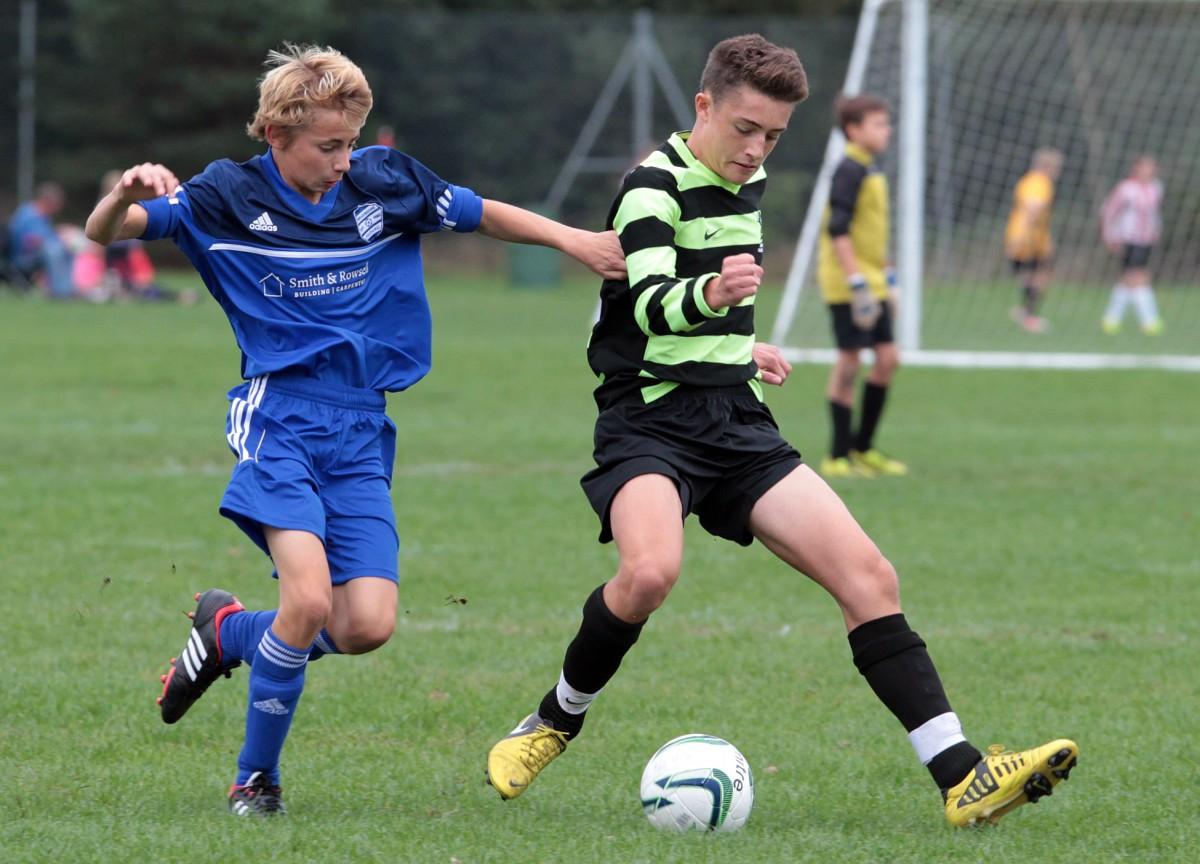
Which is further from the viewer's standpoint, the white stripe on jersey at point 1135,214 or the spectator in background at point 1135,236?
Answer: the white stripe on jersey at point 1135,214

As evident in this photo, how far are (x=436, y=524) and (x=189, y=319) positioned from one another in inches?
548

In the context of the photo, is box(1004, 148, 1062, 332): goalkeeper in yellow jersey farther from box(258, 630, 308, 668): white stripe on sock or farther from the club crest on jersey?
box(258, 630, 308, 668): white stripe on sock

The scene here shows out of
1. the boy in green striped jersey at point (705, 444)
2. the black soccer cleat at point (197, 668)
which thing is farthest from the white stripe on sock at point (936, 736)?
the black soccer cleat at point (197, 668)

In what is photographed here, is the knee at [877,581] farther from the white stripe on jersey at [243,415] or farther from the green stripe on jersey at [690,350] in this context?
the white stripe on jersey at [243,415]

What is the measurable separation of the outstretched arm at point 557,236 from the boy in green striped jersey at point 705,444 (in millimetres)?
49

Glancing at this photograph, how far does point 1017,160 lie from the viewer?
22.5 metres

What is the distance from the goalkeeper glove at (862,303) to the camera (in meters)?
9.55

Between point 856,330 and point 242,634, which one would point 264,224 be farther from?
point 856,330

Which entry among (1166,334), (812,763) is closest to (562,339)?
(1166,334)

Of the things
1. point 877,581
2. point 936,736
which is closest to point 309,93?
point 877,581

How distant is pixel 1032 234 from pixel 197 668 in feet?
62.0

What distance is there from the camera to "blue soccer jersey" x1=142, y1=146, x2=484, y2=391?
420cm

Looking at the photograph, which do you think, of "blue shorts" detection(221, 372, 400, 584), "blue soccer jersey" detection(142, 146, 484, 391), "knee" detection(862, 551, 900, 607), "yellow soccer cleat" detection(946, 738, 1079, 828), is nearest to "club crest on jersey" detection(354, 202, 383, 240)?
"blue soccer jersey" detection(142, 146, 484, 391)

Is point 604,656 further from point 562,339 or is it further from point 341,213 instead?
point 562,339
